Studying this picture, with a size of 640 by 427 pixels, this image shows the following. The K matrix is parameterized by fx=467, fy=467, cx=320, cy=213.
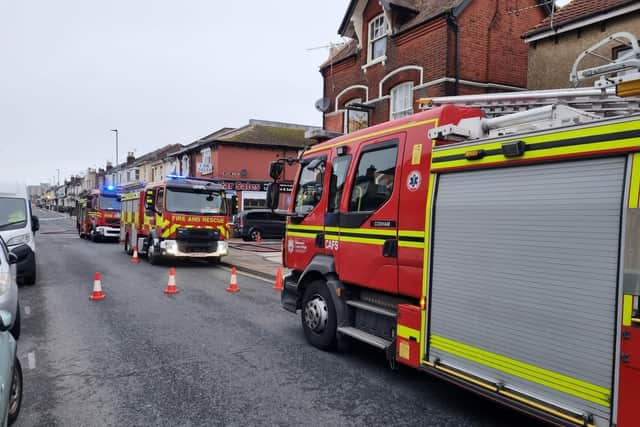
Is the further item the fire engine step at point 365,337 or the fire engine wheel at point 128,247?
the fire engine wheel at point 128,247

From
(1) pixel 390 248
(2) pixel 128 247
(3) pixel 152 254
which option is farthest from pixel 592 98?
(2) pixel 128 247

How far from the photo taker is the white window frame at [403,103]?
15.3 meters

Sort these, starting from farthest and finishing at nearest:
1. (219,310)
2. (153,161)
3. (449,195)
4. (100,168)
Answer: (100,168), (153,161), (219,310), (449,195)

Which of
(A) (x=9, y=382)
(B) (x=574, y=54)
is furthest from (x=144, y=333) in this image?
(B) (x=574, y=54)

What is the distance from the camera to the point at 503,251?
11.9 feet

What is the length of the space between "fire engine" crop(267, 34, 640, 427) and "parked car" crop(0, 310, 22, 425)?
10.4 feet

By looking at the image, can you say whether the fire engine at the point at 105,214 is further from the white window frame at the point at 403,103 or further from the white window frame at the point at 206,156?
the white window frame at the point at 403,103

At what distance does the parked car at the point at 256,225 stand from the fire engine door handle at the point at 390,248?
69.2ft

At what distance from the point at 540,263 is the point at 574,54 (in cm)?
1019

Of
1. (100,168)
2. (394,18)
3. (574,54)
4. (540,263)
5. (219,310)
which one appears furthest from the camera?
(100,168)

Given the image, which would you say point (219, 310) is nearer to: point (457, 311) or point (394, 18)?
point (457, 311)

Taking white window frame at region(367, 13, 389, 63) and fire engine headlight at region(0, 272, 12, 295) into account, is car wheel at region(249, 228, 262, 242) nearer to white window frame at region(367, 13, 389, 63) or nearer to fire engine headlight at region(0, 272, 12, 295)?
white window frame at region(367, 13, 389, 63)

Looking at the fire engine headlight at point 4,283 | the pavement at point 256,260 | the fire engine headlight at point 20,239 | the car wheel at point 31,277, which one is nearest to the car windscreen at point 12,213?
the fire engine headlight at point 20,239

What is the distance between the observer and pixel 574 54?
1137cm
